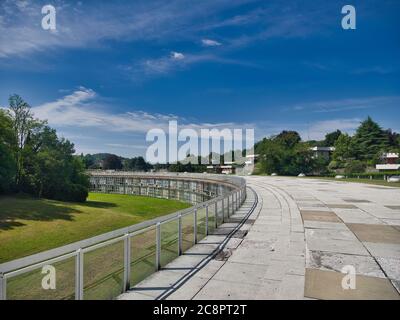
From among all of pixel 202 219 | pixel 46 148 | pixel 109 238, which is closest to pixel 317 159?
pixel 46 148

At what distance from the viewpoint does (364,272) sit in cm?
631

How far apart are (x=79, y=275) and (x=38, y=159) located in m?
41.2

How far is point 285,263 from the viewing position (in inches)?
268

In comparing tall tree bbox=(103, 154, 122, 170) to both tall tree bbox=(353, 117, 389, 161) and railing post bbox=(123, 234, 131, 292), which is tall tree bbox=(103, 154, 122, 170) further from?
railing post bbox=(123, 234, 131, 292)

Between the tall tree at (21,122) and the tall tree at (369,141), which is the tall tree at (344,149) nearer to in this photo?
the tall tree at (369,141)

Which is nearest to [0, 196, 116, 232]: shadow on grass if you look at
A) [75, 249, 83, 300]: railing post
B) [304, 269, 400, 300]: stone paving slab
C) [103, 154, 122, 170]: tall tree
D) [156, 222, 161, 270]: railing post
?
[156, 222, 161, 270]: railing post

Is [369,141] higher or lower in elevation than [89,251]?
higher

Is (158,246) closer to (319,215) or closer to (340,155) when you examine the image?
(319,215)

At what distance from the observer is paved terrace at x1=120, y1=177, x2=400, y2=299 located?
207 inches

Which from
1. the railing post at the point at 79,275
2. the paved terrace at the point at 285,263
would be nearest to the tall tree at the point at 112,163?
the paved terrace at the point at 285,263

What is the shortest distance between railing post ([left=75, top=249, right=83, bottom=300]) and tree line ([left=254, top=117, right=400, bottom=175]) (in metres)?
73.2

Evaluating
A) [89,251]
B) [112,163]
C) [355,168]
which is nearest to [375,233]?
[89,251]

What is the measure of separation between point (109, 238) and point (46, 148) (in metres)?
42.5

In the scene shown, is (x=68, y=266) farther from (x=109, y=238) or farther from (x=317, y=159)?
(x=317, y=159)
